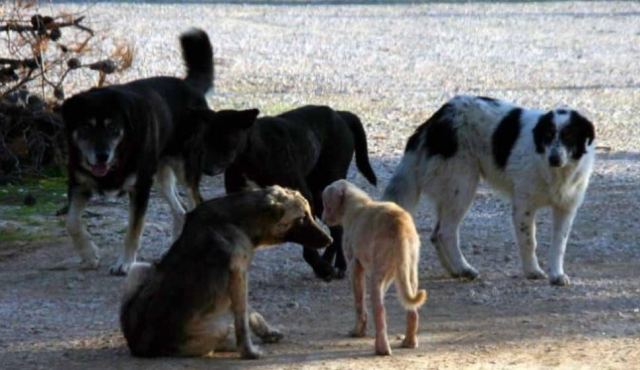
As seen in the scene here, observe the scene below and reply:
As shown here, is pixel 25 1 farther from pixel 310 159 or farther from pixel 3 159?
pixel 310 159

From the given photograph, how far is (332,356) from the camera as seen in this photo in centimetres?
874

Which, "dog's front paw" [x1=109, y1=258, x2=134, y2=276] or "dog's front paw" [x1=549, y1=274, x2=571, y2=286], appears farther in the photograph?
"dog's front paw" [x1=109, y1=258, x2=134, y2=276]

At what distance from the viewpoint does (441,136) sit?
11484mm

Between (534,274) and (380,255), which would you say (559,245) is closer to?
(534,274)

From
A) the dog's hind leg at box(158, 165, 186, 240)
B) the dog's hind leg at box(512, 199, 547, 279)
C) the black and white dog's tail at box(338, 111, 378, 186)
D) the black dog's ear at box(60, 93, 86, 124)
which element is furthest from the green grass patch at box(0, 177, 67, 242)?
the dog's hind leg at box(512, 199, 547, 279)

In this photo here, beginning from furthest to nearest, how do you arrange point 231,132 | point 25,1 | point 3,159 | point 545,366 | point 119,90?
point 25,1
point 3,159
point 119,90
point 231,132
point 545,366

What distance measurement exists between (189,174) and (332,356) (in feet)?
12.6

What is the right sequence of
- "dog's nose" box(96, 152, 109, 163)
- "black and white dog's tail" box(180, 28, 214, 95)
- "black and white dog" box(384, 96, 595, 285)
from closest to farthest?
"dog's nose" box(96, 152, 109, 163) < "black and white dog" box(384, 96, 595, 285) < "black and white dog's tail" box(180, 28, 214, 95)

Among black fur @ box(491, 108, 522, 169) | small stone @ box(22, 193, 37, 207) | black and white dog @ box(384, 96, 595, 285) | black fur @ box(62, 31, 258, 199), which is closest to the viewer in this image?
black fur @ box(62, 31, 258, 199)

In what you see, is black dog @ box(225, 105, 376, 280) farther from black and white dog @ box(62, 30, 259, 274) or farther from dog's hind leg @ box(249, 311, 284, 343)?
dog's hind leg @ box(249, 311, 284, 343)

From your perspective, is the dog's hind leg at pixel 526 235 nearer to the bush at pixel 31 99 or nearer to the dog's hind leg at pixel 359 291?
the dog's hind leg at pixel 359 291

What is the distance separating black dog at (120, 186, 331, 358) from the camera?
8.64 m

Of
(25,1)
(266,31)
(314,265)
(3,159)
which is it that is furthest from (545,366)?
(266,31)

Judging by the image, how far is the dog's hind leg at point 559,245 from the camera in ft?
35.8
